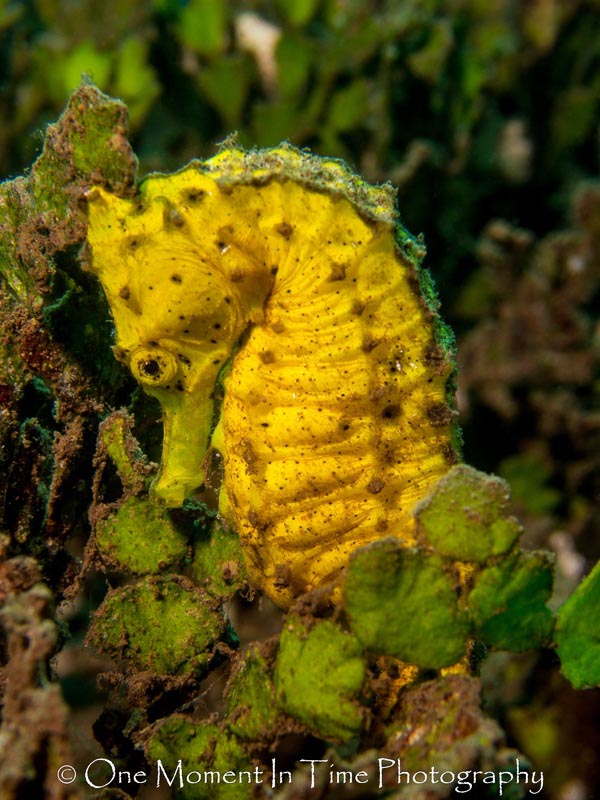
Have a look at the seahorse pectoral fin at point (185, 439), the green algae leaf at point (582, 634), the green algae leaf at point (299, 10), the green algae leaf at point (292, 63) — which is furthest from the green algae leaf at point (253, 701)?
the green algae leaf at point (299, 10)

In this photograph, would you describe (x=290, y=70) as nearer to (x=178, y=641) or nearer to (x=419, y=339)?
(x=419, y=339)

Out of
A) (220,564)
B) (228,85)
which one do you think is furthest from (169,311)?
(228,85)

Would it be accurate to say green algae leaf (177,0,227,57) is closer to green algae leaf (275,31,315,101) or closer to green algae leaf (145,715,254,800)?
green algae leaf (275,31,315,101)

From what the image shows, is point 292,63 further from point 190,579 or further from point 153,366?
point 190,579

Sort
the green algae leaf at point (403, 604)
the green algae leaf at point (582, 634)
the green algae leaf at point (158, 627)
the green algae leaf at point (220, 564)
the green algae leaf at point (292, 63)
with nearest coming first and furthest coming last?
the green algae leaf at point (403, 604)
the green algae leaf at point (582, 634)
the green algae leaf at point (158, 627)
the green algae leaf at point (220, 564)
the green algae leaf at point (292, 63)

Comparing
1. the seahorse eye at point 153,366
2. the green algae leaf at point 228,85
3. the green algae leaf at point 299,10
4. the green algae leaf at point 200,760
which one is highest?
the green algae leaf at point 299,10

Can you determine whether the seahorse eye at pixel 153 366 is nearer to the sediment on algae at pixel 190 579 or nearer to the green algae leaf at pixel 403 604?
the sediment on algae at pixel 190 579

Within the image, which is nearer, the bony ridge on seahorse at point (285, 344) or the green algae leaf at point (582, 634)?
the green algae leaf at point (582, 634)
